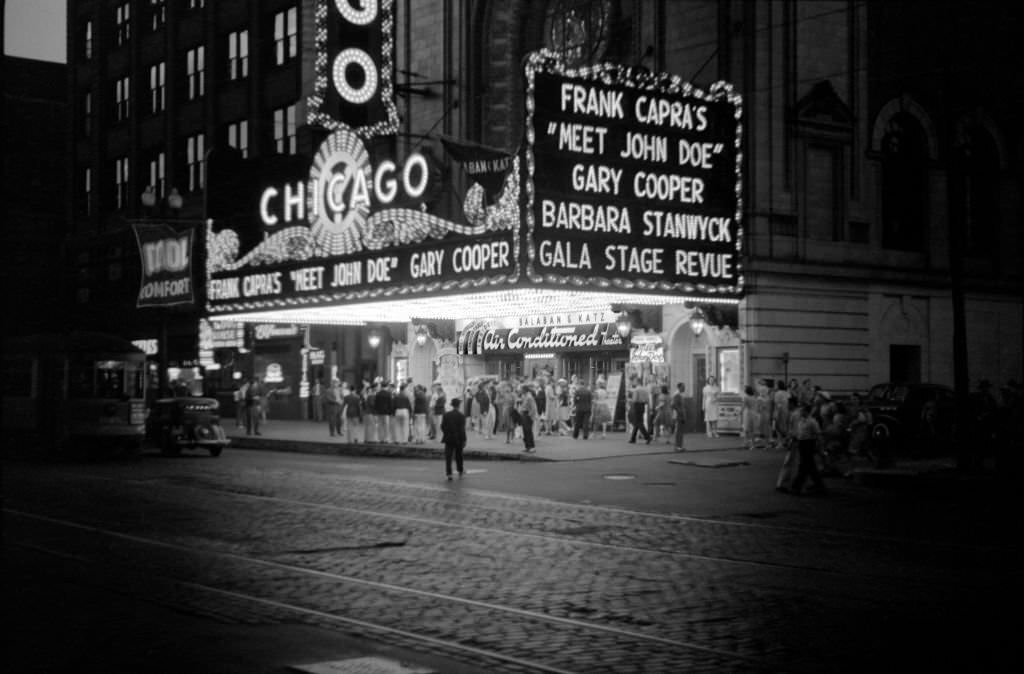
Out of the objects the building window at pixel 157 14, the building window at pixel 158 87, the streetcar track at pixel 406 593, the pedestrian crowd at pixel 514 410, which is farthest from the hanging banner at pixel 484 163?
the building window at pixel 157 14

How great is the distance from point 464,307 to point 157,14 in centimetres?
3331

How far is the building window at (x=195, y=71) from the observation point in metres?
59.9

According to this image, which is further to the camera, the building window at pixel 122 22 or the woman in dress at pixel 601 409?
the building window at pixel 122 22

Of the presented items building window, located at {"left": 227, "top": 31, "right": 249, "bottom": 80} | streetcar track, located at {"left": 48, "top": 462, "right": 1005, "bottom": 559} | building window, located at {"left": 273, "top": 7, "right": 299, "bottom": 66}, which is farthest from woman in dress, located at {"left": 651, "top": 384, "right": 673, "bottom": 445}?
building window, located at {"left": 227, "top": 31, "right": 249, "bottom": 80}

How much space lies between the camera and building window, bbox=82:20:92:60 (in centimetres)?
6863

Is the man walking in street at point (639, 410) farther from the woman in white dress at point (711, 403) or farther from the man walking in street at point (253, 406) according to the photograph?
the man walking in street at point (253, 406)

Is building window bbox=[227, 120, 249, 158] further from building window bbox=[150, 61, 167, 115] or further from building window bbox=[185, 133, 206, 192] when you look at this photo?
building window bbox=[150, 61, 167, 115]

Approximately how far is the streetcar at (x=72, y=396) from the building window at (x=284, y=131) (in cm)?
2197

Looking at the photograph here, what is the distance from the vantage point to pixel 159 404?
112 feet

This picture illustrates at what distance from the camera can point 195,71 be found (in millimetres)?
60562

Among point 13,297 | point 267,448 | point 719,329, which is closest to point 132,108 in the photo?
point 13,297

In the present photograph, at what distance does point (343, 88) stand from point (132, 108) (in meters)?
31.1

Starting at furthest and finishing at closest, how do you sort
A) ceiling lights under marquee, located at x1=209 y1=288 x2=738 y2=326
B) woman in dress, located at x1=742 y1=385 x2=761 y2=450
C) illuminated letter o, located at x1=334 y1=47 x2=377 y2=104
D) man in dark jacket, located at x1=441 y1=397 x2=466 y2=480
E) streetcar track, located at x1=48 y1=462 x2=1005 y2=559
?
illuminated letter o, located at x1=334 y1=47 x2=377 y2=104 < ceiling lights under marquee, located at x1=209 y1=288 x2=738 y2=326 < woman in dress, located at x1=742 y1=385 x2=761 y2=450 < man in dark jacket, located at x1=441 y1=397 x2=466 y2=480 < streetcar track, located at x1=48 y1=462 x2=1005 y2=559

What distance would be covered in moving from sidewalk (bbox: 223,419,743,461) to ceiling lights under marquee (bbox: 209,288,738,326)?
4.05 metres
